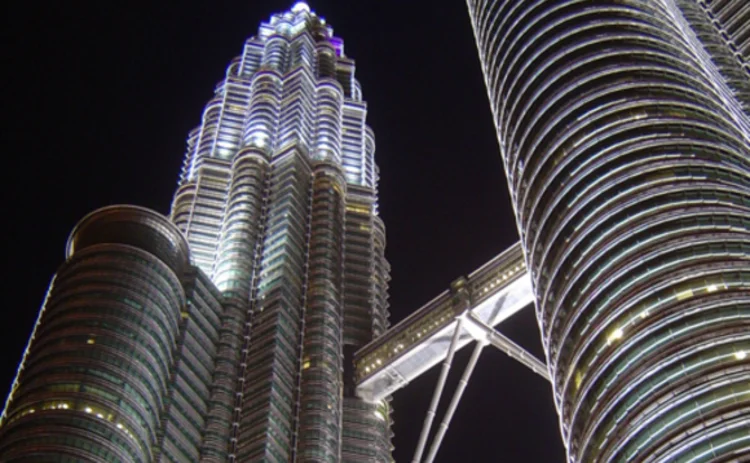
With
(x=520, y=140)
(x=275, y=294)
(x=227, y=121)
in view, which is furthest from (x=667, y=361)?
(x=227, y=121)

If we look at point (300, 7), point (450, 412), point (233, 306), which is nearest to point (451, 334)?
point (450, 412)

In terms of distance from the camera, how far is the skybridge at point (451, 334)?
8700 centimetres

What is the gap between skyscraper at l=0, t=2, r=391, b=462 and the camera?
7025 centimetres

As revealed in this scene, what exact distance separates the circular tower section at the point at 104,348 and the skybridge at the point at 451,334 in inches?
716

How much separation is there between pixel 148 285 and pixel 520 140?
29802mm

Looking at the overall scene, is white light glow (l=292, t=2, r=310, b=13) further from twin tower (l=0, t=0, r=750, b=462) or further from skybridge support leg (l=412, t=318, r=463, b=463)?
skybridge support leg (l=412, t=318, r=463, b=463)

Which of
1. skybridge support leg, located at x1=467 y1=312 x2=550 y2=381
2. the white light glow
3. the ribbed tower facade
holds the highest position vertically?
the white light glow

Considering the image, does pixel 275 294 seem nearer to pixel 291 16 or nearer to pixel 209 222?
pixel 209 222

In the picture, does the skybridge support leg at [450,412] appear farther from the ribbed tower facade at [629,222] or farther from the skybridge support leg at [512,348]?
the ribbed tower facade at [629,222]

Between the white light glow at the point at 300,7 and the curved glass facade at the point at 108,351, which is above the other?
the white light glow at the point at 300,7

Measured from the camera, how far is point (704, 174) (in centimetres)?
5575

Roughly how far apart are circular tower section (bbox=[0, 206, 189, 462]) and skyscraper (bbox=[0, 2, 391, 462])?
0.12m

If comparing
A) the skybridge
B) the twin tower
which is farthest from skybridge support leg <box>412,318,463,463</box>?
the twin tower

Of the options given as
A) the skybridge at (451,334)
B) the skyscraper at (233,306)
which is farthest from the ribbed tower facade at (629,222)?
the skyscraper at (233,306)
